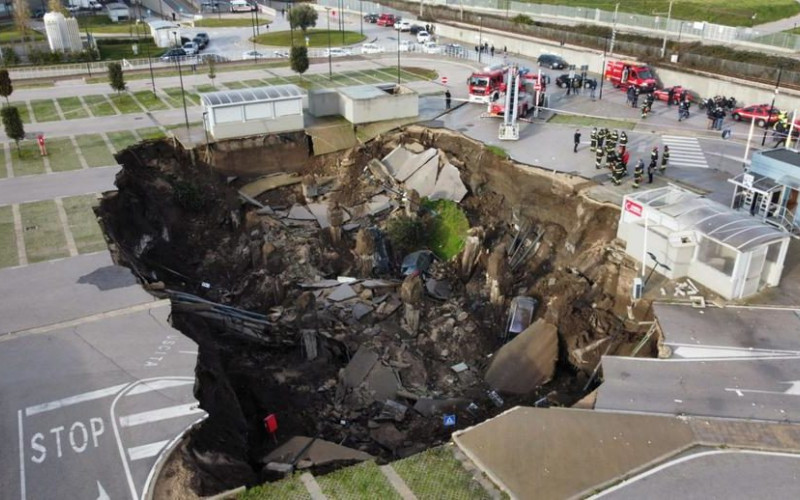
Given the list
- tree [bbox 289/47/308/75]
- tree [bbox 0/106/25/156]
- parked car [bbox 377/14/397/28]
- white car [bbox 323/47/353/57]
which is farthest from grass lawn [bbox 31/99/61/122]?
parked car [bbox 377/14/397/28]

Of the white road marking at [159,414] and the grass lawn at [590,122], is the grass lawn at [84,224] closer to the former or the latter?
the white road marking at [159,414]

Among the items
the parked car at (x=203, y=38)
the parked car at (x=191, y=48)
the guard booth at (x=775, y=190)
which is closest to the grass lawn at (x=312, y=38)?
the parked car at (x=203, y=38)

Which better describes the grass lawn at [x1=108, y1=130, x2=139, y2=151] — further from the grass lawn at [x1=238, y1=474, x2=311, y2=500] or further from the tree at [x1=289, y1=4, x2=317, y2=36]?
the tree at [x1=289, y1=4, x2=317, y2=36]

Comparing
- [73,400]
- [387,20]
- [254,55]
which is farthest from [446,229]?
[387,20]

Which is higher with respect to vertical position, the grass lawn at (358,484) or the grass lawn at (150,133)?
the grass lawn at (150,133)

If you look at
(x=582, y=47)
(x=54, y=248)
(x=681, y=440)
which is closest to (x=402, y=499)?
(x=681, y=440)

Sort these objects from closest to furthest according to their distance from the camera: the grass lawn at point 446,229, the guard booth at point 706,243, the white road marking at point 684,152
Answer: the guard booth at point 706,243, the grass lawn at point 446,229, the white road marking at point 684,152
